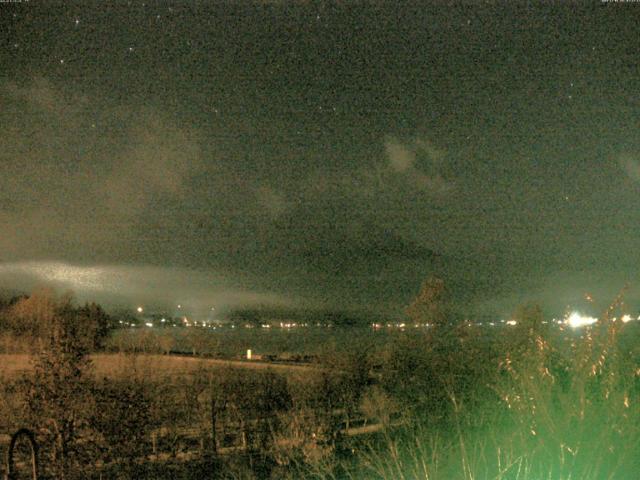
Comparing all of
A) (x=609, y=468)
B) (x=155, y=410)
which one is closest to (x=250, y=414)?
(x=155, y=410)

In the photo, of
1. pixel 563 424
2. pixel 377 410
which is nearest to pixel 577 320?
pixel 563 424

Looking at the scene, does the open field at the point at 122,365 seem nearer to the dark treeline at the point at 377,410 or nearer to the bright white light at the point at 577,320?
the dark treeline at the point at 377,410

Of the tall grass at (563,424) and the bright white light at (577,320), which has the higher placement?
the bright white light at (577,320)

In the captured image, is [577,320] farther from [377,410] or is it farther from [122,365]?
[122,365]

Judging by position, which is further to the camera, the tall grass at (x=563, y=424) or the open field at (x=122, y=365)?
the open field at (x=122, y=365)

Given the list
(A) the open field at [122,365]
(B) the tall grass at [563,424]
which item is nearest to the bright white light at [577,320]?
(B) the tall grass at [563,424]

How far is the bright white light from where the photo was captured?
25.2ft

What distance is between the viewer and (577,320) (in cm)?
797

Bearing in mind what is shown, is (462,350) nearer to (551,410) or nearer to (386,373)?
(386,373)

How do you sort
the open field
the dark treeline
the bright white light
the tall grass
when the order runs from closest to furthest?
the tall grass < the dark treeline < the bright white light < the open field

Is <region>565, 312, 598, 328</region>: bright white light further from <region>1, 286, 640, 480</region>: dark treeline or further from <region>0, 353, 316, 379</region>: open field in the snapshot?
<region>0, 353, 316, 379</region>: open field

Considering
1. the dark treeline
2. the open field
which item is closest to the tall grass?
the dark treeline

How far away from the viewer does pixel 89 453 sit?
11.5m

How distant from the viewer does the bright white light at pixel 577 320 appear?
7687 mm
